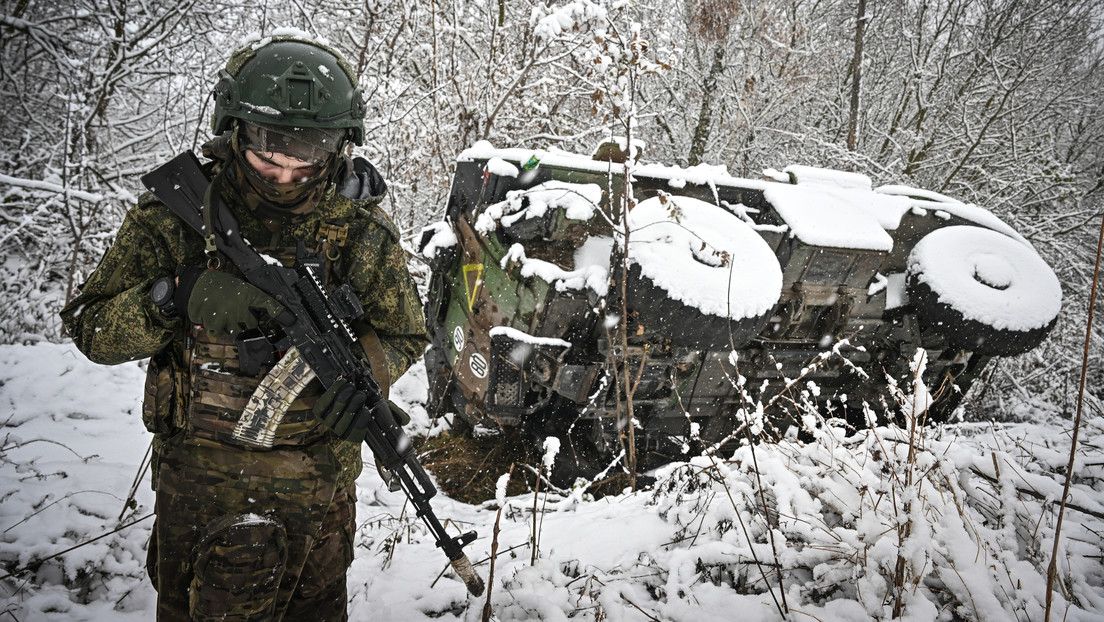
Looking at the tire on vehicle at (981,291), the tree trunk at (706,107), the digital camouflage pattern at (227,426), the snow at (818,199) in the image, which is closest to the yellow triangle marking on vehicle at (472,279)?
the snow at (818,199)

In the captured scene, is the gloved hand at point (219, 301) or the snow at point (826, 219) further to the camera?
the snow at point (826, 219)

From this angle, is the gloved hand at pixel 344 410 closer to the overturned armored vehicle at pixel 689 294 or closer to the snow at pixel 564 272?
the overturned armored vehicle at pixel 689 294

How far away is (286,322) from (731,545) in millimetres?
1742

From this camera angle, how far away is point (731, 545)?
6.96 feet

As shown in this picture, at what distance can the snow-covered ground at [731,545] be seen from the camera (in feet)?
5.89

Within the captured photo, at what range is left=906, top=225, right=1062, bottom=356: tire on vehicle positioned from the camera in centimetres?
433

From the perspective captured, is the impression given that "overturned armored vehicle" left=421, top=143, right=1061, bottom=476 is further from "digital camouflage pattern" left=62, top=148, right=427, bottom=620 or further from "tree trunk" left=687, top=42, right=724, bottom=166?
"tree trunk" left=687, top=42, right=724, bottom=166

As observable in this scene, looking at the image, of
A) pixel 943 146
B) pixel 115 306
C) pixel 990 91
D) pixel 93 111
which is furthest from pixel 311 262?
pixel 990 91

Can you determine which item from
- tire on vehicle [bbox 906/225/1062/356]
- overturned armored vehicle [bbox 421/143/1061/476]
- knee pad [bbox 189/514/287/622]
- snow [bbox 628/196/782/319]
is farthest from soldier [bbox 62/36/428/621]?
tire on vehicle [bbox 906/225/1062/356]

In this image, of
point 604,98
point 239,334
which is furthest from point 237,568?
point 604,98

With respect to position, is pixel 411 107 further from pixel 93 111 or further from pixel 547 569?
pixel 547 569

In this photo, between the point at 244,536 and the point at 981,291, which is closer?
the point at 244,536

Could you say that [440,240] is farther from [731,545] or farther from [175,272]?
[731,545]

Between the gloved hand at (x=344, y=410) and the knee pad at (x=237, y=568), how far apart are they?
0.36 meters
